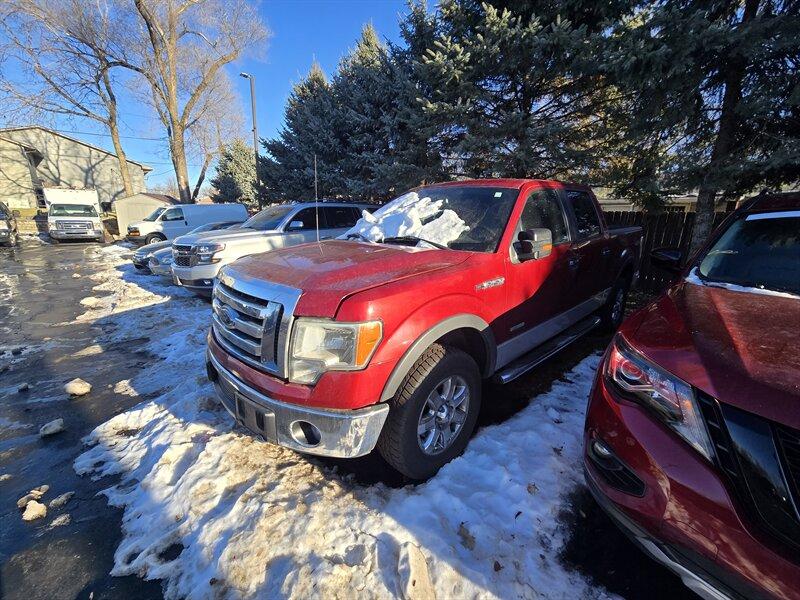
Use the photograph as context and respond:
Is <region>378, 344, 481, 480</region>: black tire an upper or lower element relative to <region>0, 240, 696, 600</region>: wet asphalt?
upper

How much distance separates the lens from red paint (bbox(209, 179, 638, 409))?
200cm

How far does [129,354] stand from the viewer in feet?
15.5

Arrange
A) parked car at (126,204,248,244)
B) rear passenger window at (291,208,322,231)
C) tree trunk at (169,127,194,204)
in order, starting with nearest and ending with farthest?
1. rear passenger window at (291,208,322,231)
2. parked car at (126,204,248,244)
3. tree trunk at (169,127,194,204)

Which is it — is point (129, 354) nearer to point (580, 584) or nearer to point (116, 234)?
point (580, 584)

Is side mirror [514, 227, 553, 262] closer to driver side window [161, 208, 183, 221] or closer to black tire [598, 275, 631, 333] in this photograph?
black tire [598, 275, 631, 333]

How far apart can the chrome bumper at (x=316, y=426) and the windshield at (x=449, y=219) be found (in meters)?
1.52

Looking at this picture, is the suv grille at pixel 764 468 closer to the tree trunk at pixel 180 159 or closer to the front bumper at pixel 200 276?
the front bumper at pixel 200 276

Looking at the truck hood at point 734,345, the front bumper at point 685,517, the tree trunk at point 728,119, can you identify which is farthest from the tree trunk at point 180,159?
the front bumper at point 685,517

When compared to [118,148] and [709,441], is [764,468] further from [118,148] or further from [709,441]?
[118,148]

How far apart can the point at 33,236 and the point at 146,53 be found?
1257 centimetres

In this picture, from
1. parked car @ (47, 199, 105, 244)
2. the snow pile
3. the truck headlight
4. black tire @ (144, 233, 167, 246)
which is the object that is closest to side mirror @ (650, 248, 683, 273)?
the snow pile

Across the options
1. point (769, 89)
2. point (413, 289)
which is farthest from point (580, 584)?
point (769, 89)

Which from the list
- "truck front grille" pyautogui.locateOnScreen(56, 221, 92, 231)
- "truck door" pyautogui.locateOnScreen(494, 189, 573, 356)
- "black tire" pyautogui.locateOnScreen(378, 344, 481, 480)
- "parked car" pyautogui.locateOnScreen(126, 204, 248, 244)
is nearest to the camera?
"black tire" pyautogui.locateOnScreen(378, 344, 481, 480)

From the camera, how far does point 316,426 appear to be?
1.99 metres
